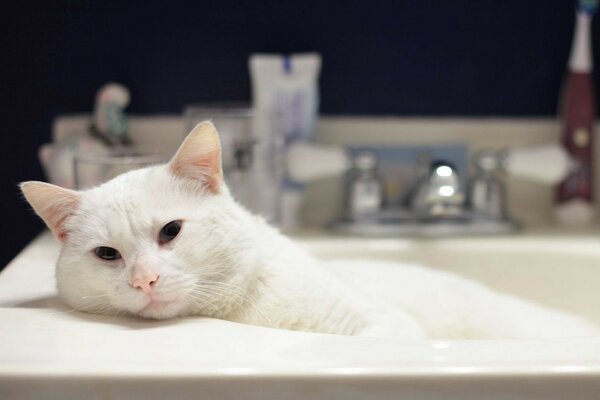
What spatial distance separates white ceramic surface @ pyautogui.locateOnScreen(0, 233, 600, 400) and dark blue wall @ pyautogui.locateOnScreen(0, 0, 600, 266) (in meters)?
0.89

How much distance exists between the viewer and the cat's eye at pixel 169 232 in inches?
35.0

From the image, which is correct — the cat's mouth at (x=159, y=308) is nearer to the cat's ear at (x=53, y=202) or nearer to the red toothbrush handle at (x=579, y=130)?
the cat's ear at (x=53, y=202)

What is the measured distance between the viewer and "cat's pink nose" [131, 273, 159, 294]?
2.74 ft

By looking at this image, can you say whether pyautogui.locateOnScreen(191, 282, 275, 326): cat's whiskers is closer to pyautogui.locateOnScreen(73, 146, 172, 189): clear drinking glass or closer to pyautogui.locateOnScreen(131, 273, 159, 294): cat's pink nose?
pyautogui.locateOnScreen(131, 273, 159, 294): cat's pink nose

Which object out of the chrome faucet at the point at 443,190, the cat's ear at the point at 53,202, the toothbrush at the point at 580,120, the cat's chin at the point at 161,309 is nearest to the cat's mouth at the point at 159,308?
the cat's chin at the point at 161,309

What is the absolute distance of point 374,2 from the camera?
1638mm

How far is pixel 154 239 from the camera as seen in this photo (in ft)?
2.89

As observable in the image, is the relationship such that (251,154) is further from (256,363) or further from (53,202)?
(256,363)


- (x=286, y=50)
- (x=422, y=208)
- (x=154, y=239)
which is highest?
(x=286, y=50)

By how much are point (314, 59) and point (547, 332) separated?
2.34 ft

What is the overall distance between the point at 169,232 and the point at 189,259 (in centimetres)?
4

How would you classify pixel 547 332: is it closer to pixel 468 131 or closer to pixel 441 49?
pixel 468 131

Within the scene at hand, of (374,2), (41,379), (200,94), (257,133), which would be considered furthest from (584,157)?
(41,379)

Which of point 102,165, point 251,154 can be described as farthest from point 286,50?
point 102,165
